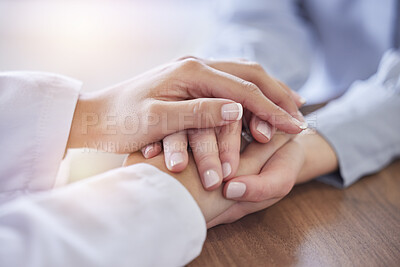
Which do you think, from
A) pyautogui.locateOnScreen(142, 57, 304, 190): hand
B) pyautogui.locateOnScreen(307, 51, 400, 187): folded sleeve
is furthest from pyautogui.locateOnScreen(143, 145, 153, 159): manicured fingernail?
pyautogui.locateOnScreen(307, 51, 400, 187): folded sleeve

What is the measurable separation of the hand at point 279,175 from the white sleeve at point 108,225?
0.23 ft

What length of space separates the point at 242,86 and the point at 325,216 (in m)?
0.18

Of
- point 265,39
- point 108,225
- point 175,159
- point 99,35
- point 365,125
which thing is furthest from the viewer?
point 99,35

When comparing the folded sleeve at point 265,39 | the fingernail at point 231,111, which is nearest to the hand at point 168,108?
the fingernail at point 231,111

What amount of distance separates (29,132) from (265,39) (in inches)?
19.5

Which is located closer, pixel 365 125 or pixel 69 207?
pixel 69 207

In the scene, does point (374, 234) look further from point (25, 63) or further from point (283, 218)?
point (25, 63)

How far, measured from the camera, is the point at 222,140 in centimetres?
45

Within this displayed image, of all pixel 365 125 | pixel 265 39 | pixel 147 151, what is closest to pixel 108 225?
pixel 147 151

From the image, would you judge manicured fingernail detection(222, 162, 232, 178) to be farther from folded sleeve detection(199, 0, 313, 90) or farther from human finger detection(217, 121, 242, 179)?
folded sleeve detection(199, 0, 313, 90)

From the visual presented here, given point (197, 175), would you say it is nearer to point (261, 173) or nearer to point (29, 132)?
point (261, 173)

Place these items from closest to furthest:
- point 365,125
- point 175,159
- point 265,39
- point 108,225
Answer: point 108,225
point 175,159
point 365,125
point 265,39

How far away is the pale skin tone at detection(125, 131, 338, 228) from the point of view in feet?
1.33

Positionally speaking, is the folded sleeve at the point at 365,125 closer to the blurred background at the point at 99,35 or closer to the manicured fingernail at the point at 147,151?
the manicured fingernail at the point at 147,151
